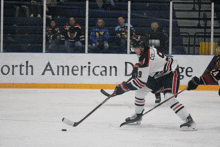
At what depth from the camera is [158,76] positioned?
421cm

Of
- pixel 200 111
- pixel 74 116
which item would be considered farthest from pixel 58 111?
pixel 200 111

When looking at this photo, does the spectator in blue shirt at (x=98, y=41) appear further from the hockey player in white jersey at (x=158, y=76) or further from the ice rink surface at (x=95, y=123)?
the hockey player in white jersey at (x=158, y=76)

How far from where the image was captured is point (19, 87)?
8406mm

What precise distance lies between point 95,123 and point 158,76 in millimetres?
832

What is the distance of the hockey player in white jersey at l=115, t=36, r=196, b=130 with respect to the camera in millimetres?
4035

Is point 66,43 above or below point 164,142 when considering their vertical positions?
above

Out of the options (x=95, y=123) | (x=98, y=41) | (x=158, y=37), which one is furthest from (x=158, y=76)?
(x=98, y=41)

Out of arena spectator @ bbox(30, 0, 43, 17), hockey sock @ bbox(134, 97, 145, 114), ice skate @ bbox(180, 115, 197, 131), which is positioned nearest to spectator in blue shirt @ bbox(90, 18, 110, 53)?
arena spectator @ bbox(30, 0, 43, 17)

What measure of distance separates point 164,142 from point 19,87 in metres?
5.48

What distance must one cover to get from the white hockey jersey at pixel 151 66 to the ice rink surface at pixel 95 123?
46 centimetres

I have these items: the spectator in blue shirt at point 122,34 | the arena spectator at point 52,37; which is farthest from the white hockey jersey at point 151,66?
the arena spectator at point 52,37

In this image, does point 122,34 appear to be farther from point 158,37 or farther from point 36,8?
point 36,8

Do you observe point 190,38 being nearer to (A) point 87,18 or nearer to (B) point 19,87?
(A) point 87,18

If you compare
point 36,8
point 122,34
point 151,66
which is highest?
point 36,8
